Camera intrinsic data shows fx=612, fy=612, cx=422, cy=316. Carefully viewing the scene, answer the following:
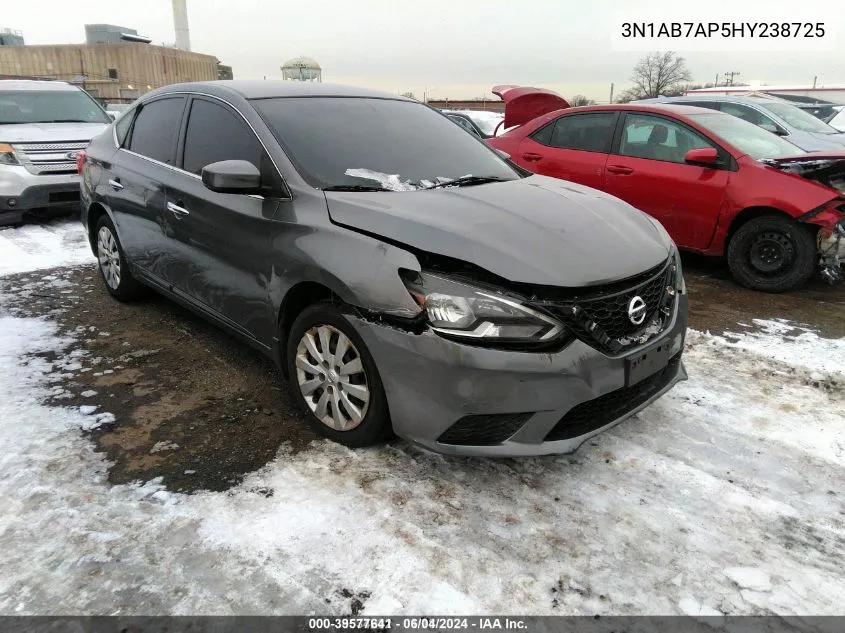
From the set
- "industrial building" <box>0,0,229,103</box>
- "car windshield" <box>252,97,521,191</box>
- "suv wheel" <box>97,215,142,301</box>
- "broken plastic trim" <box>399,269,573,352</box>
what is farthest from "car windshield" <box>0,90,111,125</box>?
"industrial building" <box>0,0,229,103</box>

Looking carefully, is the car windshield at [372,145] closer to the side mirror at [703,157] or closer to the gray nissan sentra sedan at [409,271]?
the gray nissan sentra sedan at [409,271]

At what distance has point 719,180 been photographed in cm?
530

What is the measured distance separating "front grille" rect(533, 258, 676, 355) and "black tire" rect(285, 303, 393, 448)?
2.54ft

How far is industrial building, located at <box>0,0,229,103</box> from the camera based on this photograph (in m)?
73.6

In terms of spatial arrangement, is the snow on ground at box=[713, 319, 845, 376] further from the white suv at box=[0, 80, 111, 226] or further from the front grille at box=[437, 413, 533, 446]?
the white suv at box=[0, 80, 111, 226]

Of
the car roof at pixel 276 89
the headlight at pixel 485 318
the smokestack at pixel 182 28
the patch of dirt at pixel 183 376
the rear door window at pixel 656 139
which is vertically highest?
the smokestack at pixel 182 28

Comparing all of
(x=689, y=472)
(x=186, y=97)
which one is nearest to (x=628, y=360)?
(x=689, y=472)

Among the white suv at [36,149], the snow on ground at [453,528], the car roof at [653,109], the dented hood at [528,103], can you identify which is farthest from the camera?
the dented hood at [528,103]

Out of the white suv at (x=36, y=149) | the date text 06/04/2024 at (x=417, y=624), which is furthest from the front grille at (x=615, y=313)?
the white suv at (x=36, y=149)

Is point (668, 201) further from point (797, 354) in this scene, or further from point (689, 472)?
point (689, 472)

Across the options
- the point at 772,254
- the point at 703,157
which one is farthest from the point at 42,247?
the point at 772,254

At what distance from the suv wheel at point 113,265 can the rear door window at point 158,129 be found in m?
0.74

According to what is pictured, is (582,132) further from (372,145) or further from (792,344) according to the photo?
(372,145)

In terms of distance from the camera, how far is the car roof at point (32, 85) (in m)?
8.48
